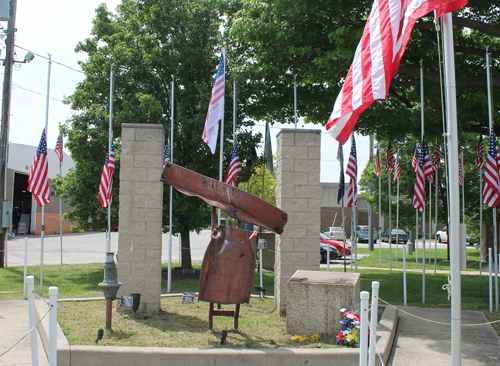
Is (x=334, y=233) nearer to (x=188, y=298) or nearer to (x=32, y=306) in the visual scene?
(x=188, y=298)

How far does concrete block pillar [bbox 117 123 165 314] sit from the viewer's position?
30.4ft

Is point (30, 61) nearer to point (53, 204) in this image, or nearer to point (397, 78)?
point (397, 78)

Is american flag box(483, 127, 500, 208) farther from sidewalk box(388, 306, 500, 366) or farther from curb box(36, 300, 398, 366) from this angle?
curb box(36, 300, 398, 366)

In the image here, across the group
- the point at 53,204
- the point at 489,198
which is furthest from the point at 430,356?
the point at 53,204

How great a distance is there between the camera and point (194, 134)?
15.5m

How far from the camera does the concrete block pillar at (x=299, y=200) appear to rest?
978 centimetres

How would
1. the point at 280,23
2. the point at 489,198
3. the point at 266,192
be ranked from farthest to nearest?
the point at 266,192 < the point at 280,23 < the point at 489,198

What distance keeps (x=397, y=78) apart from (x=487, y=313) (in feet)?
24.3

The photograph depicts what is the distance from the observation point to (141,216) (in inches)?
369

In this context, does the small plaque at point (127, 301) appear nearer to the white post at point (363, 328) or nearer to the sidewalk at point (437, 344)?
the sidewalk at point (437, 344)

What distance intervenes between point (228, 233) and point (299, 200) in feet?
8.97

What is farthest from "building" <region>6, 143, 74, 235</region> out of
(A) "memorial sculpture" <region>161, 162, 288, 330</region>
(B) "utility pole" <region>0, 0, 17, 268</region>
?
(A) "memorial sculpture" <region>161, 162, 288, 330</region>

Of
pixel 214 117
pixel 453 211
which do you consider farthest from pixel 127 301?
pixel 453 211

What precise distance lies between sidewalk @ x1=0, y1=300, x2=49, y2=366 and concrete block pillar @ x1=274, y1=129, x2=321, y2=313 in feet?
15.2
